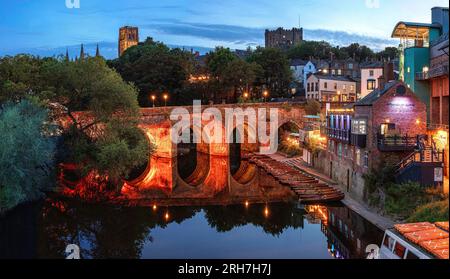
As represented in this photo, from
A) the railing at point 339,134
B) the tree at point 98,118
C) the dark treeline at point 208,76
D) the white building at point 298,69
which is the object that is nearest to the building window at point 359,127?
the railing at point 339,134

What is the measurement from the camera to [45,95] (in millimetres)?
34062

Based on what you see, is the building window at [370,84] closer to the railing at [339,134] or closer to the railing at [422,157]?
the railing at [339,134]

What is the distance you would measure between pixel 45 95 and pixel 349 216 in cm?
2250

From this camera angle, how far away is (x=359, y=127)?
27078mm

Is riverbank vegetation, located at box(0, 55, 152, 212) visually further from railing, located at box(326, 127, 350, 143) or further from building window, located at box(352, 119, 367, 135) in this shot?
building window, located at box(352, 119, 367, 135)

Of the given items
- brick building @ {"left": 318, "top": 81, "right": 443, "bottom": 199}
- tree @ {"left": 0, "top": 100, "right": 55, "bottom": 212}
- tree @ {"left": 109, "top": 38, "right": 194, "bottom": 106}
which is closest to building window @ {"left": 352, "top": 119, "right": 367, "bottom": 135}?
brick building @ {"left": 318, "top": 81, "right": 443, "bottom": 199}

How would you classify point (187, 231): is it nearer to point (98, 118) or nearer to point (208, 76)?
point (98, 118)

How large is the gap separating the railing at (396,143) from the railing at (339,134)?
4.06 metres

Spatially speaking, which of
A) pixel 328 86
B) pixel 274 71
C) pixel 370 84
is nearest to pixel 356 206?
pixel 370 84

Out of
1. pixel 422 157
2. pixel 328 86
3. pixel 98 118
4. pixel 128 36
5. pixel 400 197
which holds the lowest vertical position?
pixel 400 197

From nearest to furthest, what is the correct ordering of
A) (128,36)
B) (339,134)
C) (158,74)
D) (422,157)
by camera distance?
(422,157) → (339,134) → (158,74) → (128,36)

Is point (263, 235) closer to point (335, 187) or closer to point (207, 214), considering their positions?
point (207, 214)

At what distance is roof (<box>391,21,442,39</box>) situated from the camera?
31.7m

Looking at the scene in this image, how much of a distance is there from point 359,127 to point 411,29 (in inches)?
413
